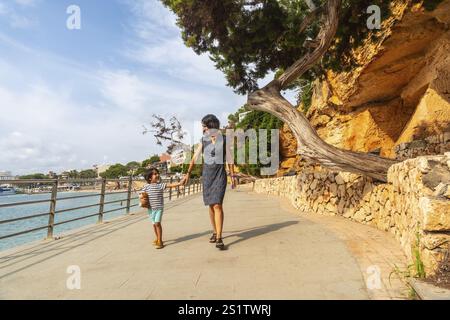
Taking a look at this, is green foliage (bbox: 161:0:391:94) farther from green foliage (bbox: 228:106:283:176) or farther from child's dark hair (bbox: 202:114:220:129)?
green foliage (bbox: 228:106:283:176)

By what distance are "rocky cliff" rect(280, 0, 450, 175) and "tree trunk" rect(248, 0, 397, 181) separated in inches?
120

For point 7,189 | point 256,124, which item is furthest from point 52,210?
point 256,124

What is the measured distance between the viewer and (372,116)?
15.8 meters

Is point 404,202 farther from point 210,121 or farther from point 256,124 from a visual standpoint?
point 256,124

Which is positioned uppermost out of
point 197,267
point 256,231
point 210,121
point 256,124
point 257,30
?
point 256,124

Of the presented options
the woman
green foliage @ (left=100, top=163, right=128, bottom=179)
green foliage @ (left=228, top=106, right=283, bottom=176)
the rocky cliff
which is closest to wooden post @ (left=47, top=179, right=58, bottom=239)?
the woman

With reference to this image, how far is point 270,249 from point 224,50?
225 inches

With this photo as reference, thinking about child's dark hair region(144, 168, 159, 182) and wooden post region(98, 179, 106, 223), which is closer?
child's dark hair region(144, 168, 159, 182)

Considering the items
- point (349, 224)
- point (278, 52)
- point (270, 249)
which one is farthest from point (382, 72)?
point (270, 249)

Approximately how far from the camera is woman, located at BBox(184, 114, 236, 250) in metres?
4.48

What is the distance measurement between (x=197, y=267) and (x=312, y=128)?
14.9 ft

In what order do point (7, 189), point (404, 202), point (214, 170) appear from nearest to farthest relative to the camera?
point (404, 202) → point (214, 170) → point (7, 189)

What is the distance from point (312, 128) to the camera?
709 centimetres
